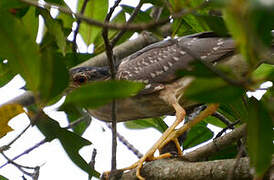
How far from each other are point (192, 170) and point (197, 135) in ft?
3.87

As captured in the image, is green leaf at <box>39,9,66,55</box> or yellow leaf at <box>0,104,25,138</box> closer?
yellow leaf at <box>0,104,25,138</box>

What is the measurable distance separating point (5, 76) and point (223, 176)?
5.56 ft

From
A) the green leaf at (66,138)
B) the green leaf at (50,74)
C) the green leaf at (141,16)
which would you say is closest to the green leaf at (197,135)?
the green leaf at (141,16)

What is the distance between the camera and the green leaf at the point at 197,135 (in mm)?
4129

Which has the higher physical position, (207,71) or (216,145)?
(207,71)

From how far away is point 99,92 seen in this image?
1700 mm

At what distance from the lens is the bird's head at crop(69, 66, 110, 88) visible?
4.40m

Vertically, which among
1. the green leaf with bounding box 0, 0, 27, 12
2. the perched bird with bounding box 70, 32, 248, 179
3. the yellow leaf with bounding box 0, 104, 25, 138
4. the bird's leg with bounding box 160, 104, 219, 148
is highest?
the green leaf with bounding box 0, 0, 27, 12

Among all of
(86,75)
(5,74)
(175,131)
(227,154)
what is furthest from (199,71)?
(86,75)

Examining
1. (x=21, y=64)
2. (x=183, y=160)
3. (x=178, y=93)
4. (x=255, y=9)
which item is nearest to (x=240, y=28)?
(x=255, y=9)

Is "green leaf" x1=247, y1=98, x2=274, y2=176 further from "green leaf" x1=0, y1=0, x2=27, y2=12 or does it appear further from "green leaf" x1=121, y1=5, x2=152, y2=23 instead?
"green leaf" x1=121, y1=5, x2=152, y2=23

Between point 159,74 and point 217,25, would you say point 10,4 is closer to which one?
point 217,25

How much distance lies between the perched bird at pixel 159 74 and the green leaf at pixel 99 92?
8.24 feet

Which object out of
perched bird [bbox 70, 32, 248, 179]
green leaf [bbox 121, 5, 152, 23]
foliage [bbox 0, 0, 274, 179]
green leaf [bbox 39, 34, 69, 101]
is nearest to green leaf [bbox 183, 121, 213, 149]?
perched bird [bbox 70, 32, 248, 179]
